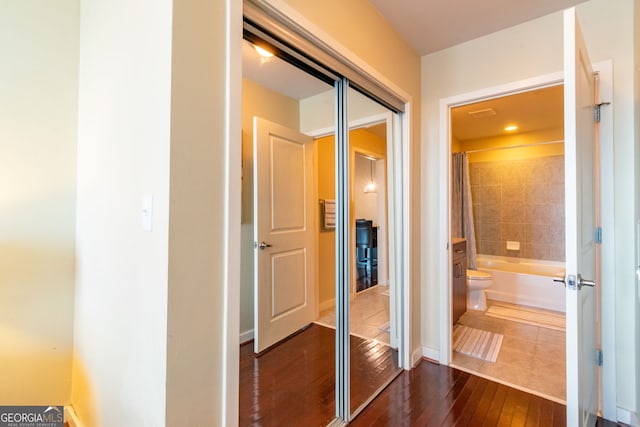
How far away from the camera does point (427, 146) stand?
2363mm

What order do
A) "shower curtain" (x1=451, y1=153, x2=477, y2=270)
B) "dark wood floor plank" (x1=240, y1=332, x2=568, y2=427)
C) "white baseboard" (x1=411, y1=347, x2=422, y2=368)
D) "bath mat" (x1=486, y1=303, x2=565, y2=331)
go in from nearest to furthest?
"dark wood floor plank" (x1=240, y1=332, x2=568, y2=427), "white baseboard" (x1=411, y1=347, x2=422, y2=368), "bath mat" (x1=486, y1=303, x2=565, y2=331), "shower curtain" (x1=451, y1=153, x2=477, y2=270)

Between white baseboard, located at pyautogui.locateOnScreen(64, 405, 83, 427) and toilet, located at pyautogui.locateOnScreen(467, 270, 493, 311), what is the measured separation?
11.6 feet

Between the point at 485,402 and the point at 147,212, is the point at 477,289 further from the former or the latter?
the point at 147,212

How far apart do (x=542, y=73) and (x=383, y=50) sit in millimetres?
1050

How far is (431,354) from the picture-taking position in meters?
2.33

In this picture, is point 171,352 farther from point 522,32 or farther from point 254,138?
point 522,32

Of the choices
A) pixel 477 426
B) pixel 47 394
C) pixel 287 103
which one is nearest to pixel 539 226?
pixel 477 426

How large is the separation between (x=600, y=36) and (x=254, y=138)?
7.06 ft

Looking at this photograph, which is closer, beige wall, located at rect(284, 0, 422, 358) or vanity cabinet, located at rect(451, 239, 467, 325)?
beige wall, located at rect(284, 0, 422, 358)

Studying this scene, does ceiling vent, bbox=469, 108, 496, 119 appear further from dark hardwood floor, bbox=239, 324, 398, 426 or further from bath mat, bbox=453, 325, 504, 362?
dark hardwood floor, bbox=239, 324, 398, 426

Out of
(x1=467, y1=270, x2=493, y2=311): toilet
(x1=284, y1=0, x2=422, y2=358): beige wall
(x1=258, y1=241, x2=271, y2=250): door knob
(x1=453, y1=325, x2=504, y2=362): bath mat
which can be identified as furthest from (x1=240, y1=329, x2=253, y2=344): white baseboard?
(x1=467, y1=270, x2=493, y2=311): toilet

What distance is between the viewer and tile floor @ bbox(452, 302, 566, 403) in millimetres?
1956

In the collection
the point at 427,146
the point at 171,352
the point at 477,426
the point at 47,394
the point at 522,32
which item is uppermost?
the point at 522,32

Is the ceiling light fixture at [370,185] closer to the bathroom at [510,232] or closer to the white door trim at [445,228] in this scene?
the white door trim at [445,228]
